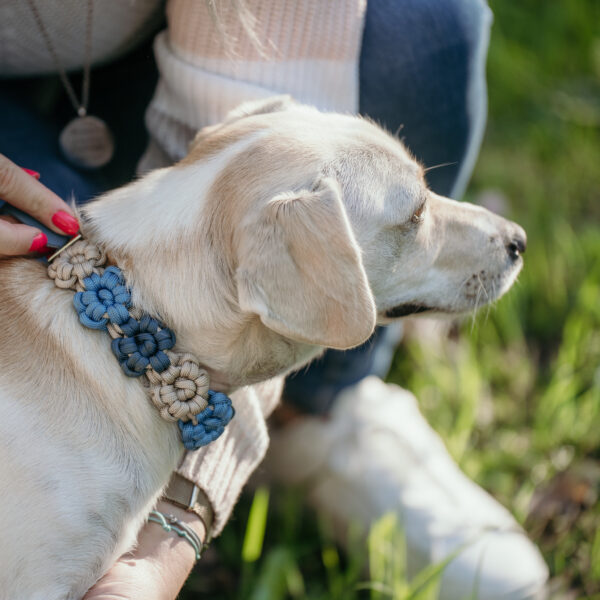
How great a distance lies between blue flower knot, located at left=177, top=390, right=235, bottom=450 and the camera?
149cm

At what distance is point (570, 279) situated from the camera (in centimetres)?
282

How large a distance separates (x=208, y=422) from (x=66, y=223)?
508 millimetres

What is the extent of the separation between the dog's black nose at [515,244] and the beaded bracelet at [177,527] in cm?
98

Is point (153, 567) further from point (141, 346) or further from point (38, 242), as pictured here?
point (38, 242)

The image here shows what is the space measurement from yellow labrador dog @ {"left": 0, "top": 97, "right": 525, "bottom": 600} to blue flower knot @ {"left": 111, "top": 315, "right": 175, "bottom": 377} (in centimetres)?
3

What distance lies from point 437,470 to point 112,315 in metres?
1.15

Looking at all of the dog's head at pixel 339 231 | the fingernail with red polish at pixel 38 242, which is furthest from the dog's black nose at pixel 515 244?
the fingernail with red polish at pixel 38 242

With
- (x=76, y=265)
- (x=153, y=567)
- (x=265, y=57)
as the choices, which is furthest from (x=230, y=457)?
(x=265, y=57)

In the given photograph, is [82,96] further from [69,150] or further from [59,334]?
[59,334]

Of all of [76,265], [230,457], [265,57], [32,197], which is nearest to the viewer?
[76,265]

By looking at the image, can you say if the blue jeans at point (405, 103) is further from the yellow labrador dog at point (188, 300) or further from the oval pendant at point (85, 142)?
the yellow labrador dog at point (188, 300)

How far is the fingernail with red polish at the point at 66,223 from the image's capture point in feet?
5.18

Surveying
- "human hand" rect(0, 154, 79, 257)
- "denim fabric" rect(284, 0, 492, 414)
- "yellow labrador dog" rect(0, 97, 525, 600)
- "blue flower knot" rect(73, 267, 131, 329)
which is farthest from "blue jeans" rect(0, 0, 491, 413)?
"blue flower knot" rect(73, 267, 131, 329)

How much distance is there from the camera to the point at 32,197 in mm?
1597
